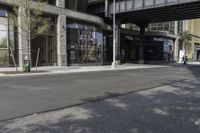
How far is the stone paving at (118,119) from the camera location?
5.96 m

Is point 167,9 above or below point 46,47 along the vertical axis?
above

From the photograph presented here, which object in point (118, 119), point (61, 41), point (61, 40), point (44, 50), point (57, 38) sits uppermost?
point (57, 38)

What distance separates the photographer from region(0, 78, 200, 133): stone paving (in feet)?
19.5

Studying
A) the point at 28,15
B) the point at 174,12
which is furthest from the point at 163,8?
the point at 28,15

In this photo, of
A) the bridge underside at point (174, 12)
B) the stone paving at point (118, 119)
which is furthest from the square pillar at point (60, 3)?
the stone paving at point (118, 119)

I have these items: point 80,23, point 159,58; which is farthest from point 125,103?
point 159,58

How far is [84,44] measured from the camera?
1436 inches

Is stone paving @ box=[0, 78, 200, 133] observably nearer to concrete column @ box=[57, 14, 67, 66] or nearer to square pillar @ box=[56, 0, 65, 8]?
concrete column @ box=[57, 14, 67, 66]

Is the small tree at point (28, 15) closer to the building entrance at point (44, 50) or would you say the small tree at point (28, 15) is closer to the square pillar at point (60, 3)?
the building entrance at point (44, 50)

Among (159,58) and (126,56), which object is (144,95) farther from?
(159,58)

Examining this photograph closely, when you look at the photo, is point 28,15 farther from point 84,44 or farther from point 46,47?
point 84,44

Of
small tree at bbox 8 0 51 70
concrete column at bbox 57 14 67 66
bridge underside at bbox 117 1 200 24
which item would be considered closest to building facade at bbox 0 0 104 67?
concrete column at bbox 57 14 67 66

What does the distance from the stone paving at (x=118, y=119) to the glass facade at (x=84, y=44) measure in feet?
83.7

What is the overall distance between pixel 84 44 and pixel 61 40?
16.1 feet
